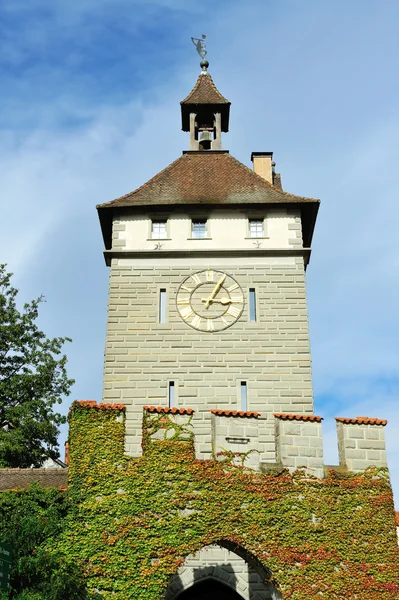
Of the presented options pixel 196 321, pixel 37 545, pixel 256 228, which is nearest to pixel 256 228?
pixel 256 228

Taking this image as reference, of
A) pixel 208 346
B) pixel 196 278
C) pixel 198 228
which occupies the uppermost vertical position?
pixel 198 228

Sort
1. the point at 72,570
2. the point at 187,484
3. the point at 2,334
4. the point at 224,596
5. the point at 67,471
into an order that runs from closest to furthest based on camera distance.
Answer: the point at 72,570
the point at 187,484
the point at 67,471
the point at 224,596
the point at 2,334

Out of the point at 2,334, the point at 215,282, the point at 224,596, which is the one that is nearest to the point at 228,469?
the point at 224,596

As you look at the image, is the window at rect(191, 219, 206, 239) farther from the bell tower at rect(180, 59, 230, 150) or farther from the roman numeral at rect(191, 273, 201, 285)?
the bell tower at rect(180, 59, 230, 150)

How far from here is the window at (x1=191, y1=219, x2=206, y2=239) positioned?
20453mm

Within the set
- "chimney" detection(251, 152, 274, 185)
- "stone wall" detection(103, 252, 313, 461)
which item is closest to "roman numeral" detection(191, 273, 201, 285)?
"stone wall" detection(103, 252, 313, 461)

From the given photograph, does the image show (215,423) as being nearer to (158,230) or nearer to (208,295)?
(208,295)

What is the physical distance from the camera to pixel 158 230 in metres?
20.6

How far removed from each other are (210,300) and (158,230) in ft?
8.57

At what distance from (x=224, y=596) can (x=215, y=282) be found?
723cm

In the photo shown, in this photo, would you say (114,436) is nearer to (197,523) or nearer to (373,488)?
(197,523)

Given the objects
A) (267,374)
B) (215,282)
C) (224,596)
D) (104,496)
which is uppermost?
(215,282)

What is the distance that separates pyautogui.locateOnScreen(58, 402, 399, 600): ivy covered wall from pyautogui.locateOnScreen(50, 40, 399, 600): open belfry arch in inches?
0.8

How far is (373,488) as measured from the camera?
1163 cm
